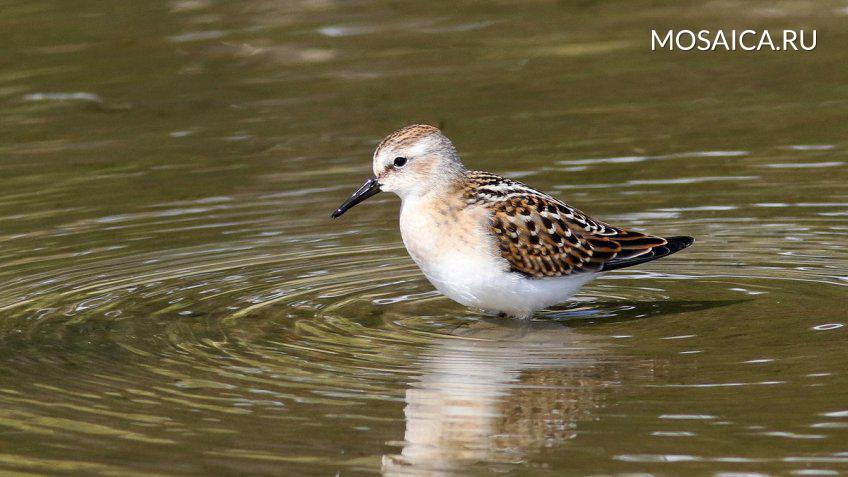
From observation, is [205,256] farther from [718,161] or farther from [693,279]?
[718,161]

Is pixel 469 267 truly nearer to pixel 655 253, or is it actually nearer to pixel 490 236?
pixel 490 236

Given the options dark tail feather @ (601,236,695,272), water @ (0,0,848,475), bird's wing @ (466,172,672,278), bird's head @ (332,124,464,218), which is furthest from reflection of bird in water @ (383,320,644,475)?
bird's head @ (332,124,464,218)

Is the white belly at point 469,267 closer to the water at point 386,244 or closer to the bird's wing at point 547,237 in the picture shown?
the bird's wing at point 547,237

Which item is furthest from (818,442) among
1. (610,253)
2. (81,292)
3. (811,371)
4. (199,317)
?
(81,292)

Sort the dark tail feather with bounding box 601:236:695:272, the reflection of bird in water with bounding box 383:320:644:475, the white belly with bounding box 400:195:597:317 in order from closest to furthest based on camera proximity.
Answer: the reflection of bird in water with bounding box 383:320:644:475 < the white belly with bounding box 400:195:597:317 < the dark tail feather with bounding box 601:236:695:272

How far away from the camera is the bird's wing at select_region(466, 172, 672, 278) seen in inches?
421

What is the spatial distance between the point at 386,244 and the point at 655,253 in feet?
8.65

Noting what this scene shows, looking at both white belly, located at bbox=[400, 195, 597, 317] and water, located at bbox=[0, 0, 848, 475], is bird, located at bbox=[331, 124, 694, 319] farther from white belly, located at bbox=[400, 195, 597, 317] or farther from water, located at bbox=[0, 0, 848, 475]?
water, located at bbox=[0, 0, 848, 475]

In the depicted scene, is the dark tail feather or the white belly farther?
the dark tail feather

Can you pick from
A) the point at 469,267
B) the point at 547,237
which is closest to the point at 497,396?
the point at 469,267

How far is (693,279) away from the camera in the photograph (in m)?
11.6

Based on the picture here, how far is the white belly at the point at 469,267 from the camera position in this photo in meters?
10.5

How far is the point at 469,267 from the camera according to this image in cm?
1047

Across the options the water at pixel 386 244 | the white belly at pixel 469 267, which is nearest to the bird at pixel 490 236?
the white belly at pixel 469 267
